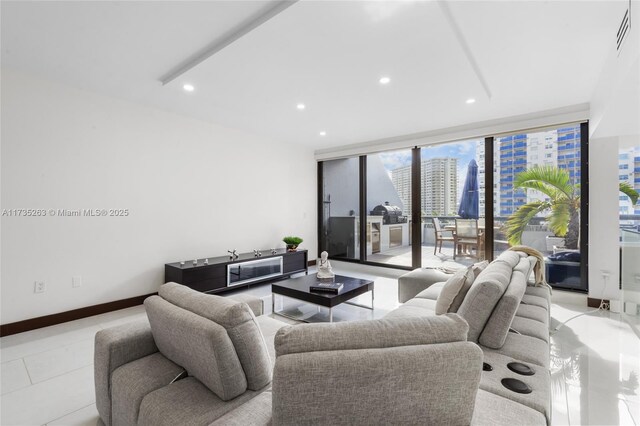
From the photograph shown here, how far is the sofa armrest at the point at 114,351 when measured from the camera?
1538 millimetres

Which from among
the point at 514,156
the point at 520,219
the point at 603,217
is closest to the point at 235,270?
the point at 520,219

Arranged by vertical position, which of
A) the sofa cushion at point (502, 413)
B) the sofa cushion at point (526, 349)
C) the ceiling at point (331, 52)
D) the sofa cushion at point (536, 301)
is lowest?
the sofa cushion at point (536, 301)

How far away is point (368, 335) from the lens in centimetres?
96

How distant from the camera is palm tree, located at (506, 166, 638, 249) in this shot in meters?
3.98

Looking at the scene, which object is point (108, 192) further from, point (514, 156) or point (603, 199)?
point (603, 199)

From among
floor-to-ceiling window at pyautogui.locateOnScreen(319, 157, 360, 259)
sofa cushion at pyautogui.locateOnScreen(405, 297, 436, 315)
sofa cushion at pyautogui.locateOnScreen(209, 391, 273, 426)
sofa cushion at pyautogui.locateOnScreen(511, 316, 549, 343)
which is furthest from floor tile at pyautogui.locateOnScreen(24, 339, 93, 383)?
floor-to-ceiling window at pyautogui.locateOnScreen(319, 157, 360, 259)

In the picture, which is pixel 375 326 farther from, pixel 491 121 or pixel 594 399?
pixel 491 121

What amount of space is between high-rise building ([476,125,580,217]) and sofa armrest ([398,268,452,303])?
6.02 ft

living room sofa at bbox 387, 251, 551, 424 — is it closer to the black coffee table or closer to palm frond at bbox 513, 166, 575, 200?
the black coffee table

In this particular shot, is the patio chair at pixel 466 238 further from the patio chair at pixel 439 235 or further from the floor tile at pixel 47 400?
the floor tile at pixel 47 400

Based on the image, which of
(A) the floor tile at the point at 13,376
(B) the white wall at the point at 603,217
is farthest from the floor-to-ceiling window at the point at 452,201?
(A) the floor tile at the point at 13,376

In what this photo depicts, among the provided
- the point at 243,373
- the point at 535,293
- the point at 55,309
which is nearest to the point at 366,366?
the point at 243,373

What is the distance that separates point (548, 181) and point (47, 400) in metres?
5.62

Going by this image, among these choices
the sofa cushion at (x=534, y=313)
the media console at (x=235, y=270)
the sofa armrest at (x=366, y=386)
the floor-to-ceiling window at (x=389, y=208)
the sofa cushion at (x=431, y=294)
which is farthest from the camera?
the floor-to-ceiling window at (x=389, y=208)
